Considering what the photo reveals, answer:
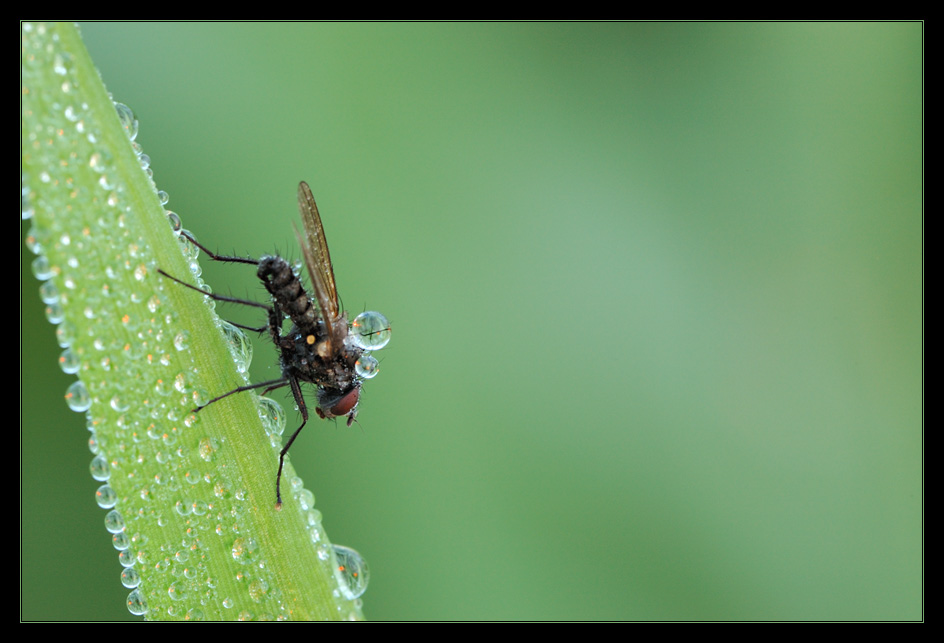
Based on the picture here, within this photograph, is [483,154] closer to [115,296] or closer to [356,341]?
[356,341]

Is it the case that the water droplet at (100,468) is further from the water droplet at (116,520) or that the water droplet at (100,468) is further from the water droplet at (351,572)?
the water droplet at (351,572)

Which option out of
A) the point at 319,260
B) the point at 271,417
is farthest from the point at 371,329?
the point at 271,417

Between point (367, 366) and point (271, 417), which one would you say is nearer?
point (271, 417)

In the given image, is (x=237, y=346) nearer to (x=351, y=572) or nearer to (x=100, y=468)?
(x=100, y=468)

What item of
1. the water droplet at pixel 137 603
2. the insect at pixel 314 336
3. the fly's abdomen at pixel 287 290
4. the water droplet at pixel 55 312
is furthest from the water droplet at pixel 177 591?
the fly's abdomen at pixel 287 290

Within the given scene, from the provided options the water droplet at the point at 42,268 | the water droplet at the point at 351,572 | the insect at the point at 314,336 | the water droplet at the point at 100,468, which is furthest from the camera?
the insect at the point at 314,336

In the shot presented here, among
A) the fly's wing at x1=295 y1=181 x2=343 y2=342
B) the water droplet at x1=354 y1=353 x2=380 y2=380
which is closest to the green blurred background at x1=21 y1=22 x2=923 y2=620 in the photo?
the fly's wing at x1=295 y1=181 x2=343 y2=342
